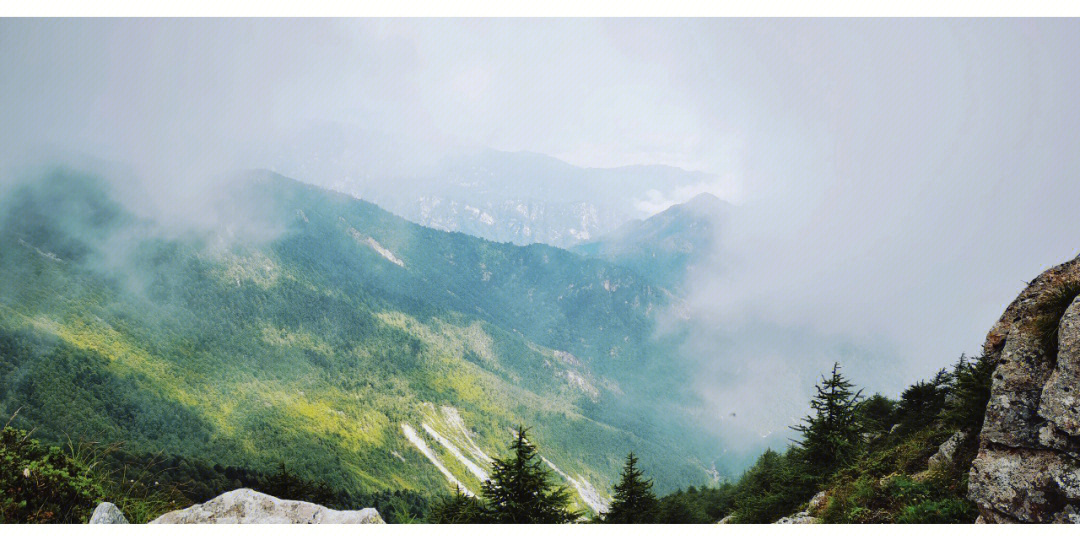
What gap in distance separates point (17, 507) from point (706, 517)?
3232 cm

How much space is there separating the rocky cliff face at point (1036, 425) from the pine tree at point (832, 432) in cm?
835

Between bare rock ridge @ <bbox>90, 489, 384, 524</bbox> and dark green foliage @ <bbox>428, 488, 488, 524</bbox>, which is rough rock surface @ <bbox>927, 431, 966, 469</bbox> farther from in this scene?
bare rock ridge @ <bbox>90, 489, 384, 524</bbox>

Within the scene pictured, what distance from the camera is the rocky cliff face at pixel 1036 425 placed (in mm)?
6637

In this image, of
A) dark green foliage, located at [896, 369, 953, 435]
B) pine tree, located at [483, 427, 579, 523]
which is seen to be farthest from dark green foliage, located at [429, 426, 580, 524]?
dark green foliage, located at [896, 369, 953, 435]

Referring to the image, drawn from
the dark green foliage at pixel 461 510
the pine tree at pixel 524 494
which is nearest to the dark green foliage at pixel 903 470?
the pine tree at pixel 524 494

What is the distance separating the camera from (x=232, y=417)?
14812 centimetres

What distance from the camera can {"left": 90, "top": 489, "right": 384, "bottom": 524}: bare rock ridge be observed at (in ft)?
21.4

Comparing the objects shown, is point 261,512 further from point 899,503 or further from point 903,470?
point 903,470

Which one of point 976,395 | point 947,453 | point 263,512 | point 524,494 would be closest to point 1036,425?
point 976,395

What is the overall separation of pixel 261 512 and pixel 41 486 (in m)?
2.54

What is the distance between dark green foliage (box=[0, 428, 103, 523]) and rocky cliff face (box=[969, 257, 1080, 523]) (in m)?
12.7

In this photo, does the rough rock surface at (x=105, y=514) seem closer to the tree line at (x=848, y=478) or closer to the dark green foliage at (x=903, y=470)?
the tree line at (x=848, y=478)

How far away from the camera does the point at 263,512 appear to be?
6887 millimetres

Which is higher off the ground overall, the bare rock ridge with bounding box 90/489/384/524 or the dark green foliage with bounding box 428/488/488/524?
the bare rock ridge with bounding box 90/489/384/524
